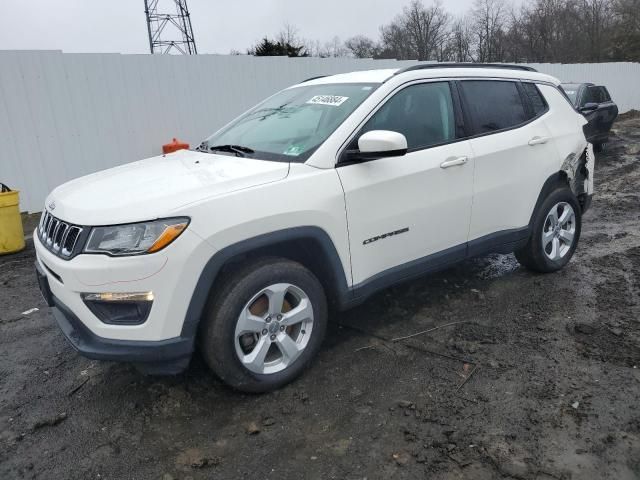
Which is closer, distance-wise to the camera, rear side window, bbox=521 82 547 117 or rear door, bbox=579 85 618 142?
rear side window, bbox=521 82 547 117

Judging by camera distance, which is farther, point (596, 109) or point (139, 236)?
point (596, 109)

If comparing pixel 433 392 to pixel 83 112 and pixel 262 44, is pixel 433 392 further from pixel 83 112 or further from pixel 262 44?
pixel 262 44

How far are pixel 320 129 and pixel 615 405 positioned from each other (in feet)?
7.87

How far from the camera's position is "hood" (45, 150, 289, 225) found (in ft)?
8.79

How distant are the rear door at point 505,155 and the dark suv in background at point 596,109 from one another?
760 centimetres

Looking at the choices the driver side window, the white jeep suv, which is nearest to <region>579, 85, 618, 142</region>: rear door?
the white jeep suv

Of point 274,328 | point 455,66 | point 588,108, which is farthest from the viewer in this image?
point 588,108

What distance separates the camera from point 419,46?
50312mm

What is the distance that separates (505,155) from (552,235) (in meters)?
1.13

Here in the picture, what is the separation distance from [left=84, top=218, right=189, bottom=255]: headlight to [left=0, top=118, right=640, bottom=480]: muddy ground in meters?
1.04

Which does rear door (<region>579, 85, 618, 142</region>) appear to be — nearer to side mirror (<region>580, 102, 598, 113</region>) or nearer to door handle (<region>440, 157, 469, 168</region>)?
side mirror (<region>580, 102, 598, 113</region>)

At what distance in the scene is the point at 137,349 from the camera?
8.68ft

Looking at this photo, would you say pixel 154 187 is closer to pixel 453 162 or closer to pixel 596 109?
pixel 453 162

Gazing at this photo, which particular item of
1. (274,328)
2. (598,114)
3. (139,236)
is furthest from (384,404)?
(598,114)
